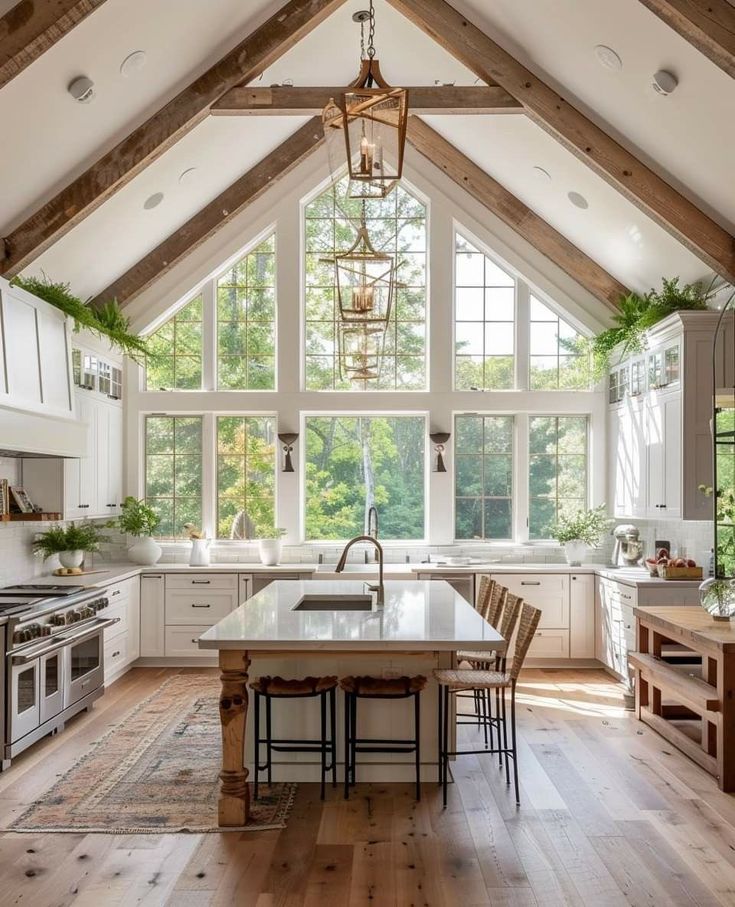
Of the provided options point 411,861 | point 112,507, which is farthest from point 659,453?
point 112,507

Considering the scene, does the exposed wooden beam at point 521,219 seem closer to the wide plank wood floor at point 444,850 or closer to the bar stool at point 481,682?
the bar stool at point 481,682

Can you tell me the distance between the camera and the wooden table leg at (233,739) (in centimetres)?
402

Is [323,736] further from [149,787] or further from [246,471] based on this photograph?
[246,471]

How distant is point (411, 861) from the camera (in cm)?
365

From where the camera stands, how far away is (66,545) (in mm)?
7137

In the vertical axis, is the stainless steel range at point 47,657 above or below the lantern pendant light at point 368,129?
below

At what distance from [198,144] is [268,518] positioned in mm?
3535

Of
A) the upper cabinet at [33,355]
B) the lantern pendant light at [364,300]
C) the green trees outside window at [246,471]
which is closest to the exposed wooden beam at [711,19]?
the lantern pendant light at [364,300]

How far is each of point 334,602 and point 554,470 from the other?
392cm

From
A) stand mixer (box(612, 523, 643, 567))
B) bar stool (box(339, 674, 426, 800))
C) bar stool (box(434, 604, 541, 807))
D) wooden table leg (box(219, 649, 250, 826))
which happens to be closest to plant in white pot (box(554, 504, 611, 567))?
stand mixer (box(612, 523, 643, 567))

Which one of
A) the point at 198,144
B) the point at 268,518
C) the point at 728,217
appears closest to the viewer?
the point at 728,217

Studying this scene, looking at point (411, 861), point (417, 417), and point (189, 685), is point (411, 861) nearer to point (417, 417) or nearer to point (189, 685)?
point (189, 685)

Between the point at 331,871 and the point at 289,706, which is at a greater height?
the point at 289,706

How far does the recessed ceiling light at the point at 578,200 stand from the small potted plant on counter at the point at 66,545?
4.93 metres
